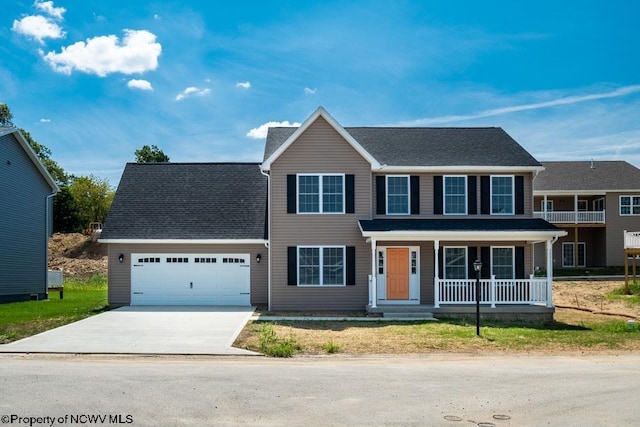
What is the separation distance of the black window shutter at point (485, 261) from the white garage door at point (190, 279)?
8566 mm

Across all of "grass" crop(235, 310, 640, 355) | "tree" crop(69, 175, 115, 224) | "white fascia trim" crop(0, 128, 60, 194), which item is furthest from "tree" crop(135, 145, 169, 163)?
"grass" crop(235, 310, 640, 355)

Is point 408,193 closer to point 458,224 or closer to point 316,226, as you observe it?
point 458,224

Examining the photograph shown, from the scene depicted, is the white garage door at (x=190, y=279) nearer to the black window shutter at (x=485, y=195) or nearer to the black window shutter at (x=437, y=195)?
the black window shutter at (x=437, y=195)

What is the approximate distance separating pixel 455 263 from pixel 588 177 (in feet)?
69.7

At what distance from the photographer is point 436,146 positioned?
23766 millimetres

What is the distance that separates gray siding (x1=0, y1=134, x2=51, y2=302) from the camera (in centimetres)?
2620

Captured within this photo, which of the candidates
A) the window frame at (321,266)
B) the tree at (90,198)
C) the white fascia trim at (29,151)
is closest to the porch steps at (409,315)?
the window frame at (321,266)

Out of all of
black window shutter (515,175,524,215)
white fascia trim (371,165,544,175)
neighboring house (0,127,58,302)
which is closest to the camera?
white fascia trim (371,165,544,175)

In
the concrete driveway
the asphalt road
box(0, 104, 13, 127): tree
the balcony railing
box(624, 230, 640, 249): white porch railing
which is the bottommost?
the concrete driveway

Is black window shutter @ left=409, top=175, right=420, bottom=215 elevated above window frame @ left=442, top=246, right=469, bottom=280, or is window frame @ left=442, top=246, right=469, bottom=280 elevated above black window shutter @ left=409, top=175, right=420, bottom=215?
black window shutter @ left=409, top=175, right=420, bottom=215

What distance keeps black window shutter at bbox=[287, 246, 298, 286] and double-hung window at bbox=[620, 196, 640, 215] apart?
2525 cm

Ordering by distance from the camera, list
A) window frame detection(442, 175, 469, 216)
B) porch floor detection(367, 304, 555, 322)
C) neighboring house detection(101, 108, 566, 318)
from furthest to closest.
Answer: window frame detection(442, 175, 469, 216) < neighboring house detection(101, 108, 566, 318) < porch floor detection(367, 304, 555, 322)

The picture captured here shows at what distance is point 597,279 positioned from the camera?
33.1m

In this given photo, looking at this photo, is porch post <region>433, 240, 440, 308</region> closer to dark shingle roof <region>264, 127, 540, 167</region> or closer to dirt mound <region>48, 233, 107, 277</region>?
dark shingle roof <region>264, 127, 540, 167</region>
